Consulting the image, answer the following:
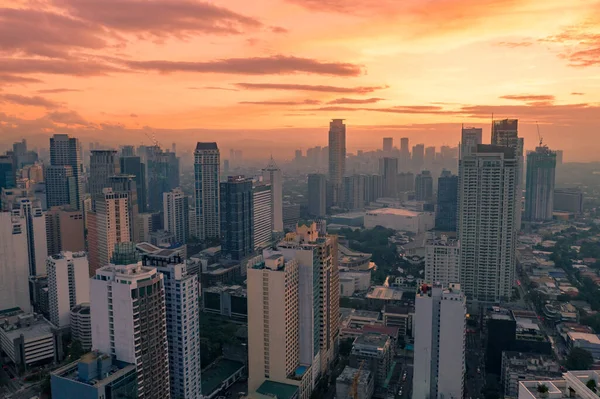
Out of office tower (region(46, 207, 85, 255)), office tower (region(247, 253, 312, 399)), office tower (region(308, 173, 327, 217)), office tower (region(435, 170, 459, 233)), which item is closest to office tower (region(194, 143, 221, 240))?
office tower (region(46, 207, 85, 255))

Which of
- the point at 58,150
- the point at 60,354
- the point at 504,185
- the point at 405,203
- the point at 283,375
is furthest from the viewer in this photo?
the point at 405,203

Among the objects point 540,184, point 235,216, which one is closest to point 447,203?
point 540,184

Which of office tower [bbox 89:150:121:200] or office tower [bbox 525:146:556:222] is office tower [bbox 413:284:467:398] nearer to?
office tower [bbox 89:150:121:200]

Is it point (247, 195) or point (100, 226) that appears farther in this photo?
point (247, 195)

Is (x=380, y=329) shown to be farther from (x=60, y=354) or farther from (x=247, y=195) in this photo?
(x=247, y=195)

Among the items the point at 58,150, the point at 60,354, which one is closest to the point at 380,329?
the point at 60,354
